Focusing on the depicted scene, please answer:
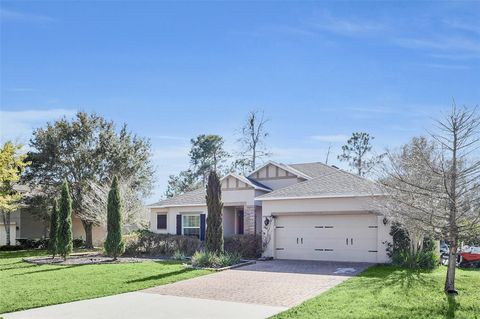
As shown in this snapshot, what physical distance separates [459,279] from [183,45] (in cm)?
1242

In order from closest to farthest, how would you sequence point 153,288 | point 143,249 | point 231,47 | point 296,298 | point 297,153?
point 296,298 → point 153,288 → point 231,47 → point 143,249 → point 297,153

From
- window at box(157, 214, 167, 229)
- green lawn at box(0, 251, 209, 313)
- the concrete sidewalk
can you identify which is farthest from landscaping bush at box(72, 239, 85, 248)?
the concrete sidewalk

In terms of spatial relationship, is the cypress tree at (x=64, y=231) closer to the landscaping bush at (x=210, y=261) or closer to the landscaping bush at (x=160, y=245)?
the landscaping bush at (x=160, y=245)

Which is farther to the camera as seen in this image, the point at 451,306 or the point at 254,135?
the point at 254,135

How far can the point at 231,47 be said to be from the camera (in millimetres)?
16125

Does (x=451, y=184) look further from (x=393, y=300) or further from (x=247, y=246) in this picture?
(x=247, y=246)

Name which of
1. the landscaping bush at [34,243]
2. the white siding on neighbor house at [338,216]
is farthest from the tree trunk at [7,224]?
the white siding on neighbor house at [338,216]

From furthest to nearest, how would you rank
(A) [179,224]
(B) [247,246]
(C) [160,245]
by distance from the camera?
(A) [179,224] → (C) [160,245] → (B) [247,246]

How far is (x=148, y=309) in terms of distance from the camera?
10.9 m

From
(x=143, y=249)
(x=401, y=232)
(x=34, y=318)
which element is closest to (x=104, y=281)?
(x=34, y=318)

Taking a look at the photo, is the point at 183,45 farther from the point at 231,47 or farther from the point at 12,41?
the point at 12,41

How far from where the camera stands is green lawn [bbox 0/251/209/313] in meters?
12.2

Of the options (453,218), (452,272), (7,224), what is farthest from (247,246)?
(7,224)

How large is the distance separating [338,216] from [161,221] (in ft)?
49.0
